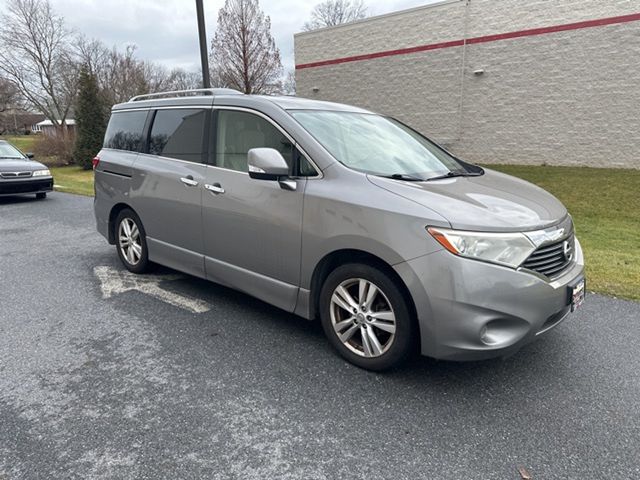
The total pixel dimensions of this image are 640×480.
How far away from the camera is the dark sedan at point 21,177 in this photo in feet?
34.0

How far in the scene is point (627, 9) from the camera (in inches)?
471

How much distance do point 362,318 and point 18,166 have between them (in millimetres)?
10968

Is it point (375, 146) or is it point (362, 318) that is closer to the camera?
point (362, 318)

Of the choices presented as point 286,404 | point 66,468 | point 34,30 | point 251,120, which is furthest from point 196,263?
point 34,30

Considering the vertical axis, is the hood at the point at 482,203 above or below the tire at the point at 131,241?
above

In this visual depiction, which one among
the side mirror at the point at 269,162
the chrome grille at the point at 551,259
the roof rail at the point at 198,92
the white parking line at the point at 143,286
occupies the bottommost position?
the white parking line at the point at 143,286

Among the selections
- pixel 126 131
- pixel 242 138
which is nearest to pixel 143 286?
pixel 126 131

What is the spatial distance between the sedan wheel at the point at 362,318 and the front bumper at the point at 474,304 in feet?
0.86

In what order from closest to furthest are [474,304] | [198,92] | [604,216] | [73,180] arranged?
[474,304], [198,92], [604,216], [73,180]

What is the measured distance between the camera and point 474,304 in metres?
2.48

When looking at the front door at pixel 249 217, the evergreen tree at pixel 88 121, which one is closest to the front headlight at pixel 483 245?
the front door at pixel 249 217

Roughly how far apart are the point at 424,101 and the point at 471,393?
15.0m

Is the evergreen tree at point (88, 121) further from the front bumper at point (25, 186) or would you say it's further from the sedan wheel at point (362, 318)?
the sedan wheel at point (362, 318)

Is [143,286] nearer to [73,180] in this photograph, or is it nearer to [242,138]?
[242,138]
